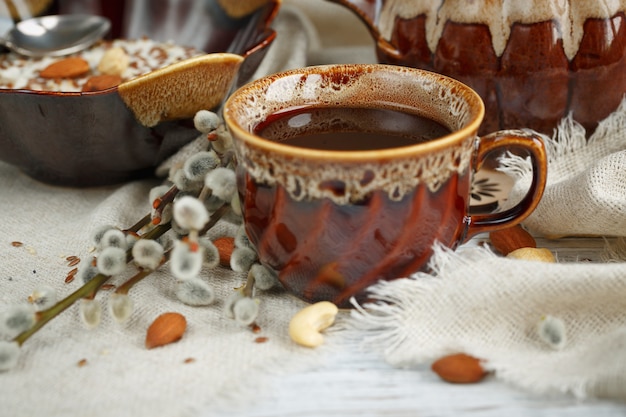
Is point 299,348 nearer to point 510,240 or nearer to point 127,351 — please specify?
point 127,351

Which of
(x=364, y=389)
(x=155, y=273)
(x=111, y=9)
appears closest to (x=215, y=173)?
(x=155, y=273)

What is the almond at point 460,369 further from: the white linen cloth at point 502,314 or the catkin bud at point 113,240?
the catkin bud at point 113,240

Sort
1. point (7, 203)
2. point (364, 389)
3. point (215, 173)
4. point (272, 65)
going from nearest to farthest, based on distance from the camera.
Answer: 1. point (364, 389)
2. point (215, 173)
3. point (7, 203)
4. point (272, 65)

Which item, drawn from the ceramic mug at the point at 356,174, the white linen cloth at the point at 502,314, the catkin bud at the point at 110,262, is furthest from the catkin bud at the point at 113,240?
the white linen cloth at the point at 502,314

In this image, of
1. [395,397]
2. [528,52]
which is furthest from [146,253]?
[528,52]

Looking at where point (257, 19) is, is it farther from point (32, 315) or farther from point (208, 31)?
point (32, 315)

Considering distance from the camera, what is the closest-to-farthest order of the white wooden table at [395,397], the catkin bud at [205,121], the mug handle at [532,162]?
1. the white wooden table at [395,397]
2. the mug handle at [532,162]
3. the catkin bud at [205,121]
